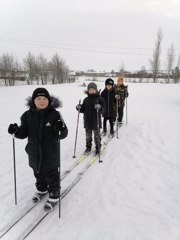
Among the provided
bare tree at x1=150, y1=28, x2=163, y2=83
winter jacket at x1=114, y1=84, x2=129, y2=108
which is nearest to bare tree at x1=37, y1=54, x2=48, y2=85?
bare tree at x1=150, y1=28, x2=163, y2=83

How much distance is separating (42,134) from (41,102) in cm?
46

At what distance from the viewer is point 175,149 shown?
18.4 ft

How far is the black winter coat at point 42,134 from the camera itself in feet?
10.0

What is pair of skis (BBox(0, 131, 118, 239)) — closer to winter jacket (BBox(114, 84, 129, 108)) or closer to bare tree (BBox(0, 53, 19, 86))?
winter jacket (BBox(114, 84, 129, 108))

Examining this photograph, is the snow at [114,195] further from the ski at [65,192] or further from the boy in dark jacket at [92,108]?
the boy in dark jacket at [92,108]

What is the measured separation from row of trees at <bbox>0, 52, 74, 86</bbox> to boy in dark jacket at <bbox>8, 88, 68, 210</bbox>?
40493 mm

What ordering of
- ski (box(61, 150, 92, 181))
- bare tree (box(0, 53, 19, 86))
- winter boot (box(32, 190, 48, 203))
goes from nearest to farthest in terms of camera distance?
winter boot (box(32, 190, 48, 203))
ski (box(61, 150, 92, 181))
bare tree (box(0, 53, 19, 86))

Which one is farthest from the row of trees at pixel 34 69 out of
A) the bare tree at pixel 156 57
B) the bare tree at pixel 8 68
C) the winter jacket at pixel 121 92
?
the winter jacket at pixel 121 92

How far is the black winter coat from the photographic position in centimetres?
306

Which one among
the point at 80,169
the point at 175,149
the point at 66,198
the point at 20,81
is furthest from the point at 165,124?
the point at 20,81

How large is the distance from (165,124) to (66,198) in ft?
19.0

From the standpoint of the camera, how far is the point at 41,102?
3.03 m

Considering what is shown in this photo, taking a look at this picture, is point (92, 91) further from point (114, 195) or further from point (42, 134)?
point (114, 195)

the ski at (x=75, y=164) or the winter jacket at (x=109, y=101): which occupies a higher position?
the winter jacket at (x=109, y=101)
